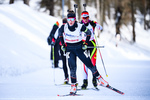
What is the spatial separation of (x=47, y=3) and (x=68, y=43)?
25058 millimetres

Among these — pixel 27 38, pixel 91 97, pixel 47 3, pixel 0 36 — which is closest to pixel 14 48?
pixel 0 36

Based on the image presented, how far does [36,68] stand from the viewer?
12000 millimetres

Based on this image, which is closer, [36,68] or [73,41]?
[73,41]

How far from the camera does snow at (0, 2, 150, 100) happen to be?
595 cm

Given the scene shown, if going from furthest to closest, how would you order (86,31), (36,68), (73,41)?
(36,68), (86,31), (73,41)

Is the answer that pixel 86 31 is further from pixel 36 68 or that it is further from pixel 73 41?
pixel 36 68

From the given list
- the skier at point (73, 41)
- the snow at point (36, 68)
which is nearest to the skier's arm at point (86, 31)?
the skier at point (73, 41)

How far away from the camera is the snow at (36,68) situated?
→ 5.95m

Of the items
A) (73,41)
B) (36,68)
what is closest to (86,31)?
(73,41)

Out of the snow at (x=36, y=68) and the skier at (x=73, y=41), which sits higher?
the skier at (x=73, y=41)

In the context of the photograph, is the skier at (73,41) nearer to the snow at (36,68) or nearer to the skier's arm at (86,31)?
the skier's arm at (86,31)

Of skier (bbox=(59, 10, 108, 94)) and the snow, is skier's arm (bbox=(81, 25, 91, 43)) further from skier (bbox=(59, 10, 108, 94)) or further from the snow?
the snow

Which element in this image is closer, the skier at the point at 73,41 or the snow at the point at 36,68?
the skier at the point at 73,41

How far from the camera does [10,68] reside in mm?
9688
